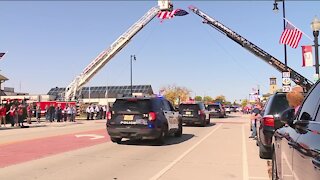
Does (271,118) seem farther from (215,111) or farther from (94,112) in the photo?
(215,111)

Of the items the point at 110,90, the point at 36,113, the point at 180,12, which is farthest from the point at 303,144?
the point at 110,90

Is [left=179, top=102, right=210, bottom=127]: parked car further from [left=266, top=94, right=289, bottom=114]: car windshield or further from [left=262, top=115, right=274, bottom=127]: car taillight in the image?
[left=262, top=115, right=274, bottom=127]: car taillight

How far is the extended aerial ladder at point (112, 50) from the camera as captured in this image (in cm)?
5525

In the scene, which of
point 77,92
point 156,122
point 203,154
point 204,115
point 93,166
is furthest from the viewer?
point 77,92

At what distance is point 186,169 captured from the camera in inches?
400

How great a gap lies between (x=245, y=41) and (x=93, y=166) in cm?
A: 3629

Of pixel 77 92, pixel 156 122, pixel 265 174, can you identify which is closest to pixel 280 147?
pixel 265 174

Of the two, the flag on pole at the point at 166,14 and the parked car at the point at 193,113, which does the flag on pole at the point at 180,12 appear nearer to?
the flag on pole at the point at 166,14

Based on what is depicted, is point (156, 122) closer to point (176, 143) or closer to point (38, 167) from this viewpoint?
point (176, 143)

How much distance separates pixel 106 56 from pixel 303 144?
52750mm

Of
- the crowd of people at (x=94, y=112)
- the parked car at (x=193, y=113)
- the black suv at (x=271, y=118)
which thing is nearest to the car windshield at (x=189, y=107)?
the parked car at (x=193, y=113)

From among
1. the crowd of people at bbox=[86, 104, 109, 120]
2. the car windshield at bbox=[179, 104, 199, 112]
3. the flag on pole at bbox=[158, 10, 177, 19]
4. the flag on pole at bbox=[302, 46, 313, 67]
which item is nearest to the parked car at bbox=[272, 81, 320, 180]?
the flag on pole at bbox=[302, 46, 313, 67]

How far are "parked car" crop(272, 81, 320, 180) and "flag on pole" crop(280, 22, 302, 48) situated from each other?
877 inches

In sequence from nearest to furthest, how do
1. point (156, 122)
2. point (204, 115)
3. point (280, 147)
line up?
point (280, 147), point (156, 122), point (204, 115)
